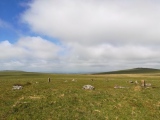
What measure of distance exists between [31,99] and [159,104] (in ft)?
59.7

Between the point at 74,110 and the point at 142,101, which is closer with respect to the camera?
the point at 74,110

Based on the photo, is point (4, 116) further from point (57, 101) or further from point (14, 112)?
point (57, 101)

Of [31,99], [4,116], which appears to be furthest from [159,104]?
[4,116]

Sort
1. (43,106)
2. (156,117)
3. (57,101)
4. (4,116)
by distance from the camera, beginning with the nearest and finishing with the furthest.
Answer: (4,116) < (156,117) < (43,106) < (57,101)

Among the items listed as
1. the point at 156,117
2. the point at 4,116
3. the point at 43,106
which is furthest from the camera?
the point at 43,106

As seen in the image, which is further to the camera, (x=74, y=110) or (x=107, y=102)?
(x=107, y=102)

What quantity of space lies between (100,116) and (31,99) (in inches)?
407

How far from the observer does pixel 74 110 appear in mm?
23969

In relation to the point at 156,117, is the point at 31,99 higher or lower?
higher

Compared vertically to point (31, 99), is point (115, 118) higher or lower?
lower

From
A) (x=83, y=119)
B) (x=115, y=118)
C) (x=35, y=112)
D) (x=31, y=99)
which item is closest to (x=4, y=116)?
(x=35, y=112)

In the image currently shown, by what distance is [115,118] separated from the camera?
73.4 feet

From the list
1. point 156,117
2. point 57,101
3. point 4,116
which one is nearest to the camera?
point 4,116

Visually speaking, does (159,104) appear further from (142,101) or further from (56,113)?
(56,113)
